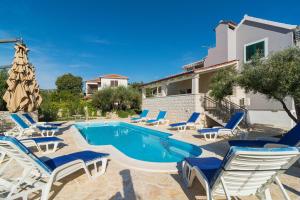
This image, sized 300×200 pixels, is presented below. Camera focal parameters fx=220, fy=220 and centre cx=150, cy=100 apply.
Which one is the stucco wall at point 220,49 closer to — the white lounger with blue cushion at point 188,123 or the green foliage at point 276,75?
the white lounger with blue cushion at point 188,123

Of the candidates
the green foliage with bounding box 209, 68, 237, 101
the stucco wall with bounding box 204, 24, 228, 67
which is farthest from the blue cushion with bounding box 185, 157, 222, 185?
the stucco wall with bounding box 204, 24, 228, 67

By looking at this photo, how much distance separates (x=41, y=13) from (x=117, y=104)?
44.6ft

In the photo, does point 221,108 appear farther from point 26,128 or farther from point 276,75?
point 26,128

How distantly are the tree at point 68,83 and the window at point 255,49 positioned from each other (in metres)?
43.4

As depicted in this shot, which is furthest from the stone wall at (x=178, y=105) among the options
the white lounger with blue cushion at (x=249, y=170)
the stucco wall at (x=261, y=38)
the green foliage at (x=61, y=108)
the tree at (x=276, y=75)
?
the white lounger with blue cushion at (x=249, y=170)

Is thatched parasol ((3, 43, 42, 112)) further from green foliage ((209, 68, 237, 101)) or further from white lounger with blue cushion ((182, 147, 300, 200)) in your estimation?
white lounger with blue cushion ((182, 147, 300, 200))

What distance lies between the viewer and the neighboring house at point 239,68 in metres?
15.5

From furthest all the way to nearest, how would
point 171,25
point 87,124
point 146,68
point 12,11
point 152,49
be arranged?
1. point 146,68
2. point 152,49
3. point 171,25
4. point 87,124
5. point 12,11

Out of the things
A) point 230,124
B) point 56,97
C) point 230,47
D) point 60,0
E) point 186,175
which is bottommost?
point 186,175

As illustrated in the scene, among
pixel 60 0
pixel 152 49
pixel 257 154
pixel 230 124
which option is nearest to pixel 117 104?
pixel 152 49

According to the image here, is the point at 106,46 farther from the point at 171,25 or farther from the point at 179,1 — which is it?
the point at 179,1

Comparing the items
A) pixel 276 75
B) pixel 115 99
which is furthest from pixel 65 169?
pixel 115 99

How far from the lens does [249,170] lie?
121 inches

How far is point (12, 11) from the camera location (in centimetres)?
1723
